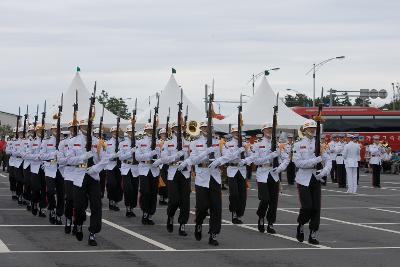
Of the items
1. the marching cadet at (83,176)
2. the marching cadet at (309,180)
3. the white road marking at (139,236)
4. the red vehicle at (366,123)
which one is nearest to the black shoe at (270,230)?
the marching cadet at (309,180)

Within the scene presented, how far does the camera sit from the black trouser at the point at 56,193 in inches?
714

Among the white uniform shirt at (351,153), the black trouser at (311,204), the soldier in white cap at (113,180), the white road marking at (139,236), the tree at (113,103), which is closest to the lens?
the white road marking at (139,236)

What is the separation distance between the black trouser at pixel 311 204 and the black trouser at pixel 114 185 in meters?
7.76

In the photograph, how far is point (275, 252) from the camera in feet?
45.9

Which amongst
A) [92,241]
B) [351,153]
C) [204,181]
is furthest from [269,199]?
[351,153]

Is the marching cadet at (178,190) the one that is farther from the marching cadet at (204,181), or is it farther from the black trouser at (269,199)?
the black trouser at (269,199)

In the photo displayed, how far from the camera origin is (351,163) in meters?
31.4

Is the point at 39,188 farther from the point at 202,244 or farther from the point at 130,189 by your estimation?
the point at 202,244

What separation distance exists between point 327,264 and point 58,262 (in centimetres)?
361

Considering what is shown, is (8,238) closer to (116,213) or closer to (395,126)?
(116,213)

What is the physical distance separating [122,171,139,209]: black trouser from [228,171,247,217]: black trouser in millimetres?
2638

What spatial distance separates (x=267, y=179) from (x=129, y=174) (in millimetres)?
4629

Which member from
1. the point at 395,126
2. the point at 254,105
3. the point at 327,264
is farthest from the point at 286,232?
the point at 395,126

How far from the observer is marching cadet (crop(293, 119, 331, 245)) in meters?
15.2
